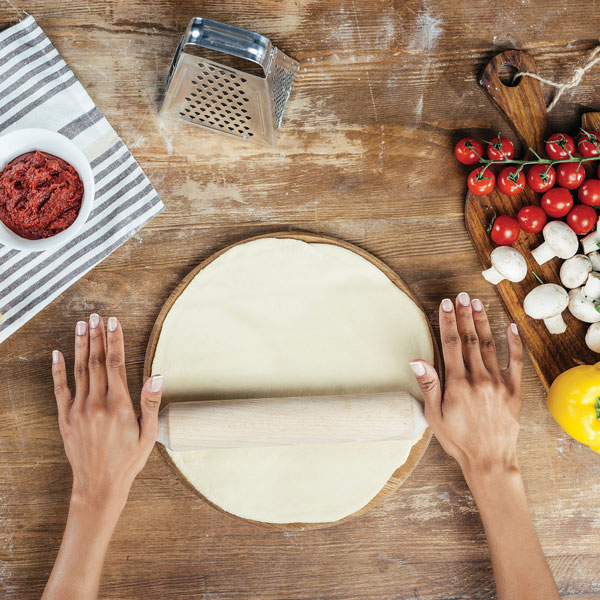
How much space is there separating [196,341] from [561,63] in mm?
1066

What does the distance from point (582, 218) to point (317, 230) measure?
1.91ft

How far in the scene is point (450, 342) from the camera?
104 cm

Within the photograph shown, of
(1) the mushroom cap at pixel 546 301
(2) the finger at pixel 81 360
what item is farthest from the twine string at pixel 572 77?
(2) the finger at pixel 81 360

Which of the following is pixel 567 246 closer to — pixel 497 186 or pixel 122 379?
pixel 497 186

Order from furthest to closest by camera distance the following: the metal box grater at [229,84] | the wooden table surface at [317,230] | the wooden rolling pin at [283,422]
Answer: the wooden table surface at [317,230], the wooden rolling pin at [283,422], the metal box grater at [229,84]

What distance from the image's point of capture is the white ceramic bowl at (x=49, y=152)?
A: 3.04ft

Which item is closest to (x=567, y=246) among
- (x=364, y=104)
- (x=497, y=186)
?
(x=497, y=186)

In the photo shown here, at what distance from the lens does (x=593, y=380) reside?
3.31ft

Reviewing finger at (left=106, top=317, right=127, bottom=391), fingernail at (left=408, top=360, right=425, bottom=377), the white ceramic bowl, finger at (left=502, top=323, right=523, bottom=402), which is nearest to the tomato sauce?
the white ceramic bowl

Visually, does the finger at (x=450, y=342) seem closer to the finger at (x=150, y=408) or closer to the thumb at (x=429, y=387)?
the thumb at (x=429, y=387)

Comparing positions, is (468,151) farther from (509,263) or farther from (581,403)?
(581,403)

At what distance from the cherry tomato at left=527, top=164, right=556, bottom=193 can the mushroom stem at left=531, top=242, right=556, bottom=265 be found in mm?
125

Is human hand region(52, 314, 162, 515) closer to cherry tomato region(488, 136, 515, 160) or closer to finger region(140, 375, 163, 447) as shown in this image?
finger region(140, 375, 163, 447)

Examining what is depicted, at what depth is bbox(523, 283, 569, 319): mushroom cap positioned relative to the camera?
104 centimetres
